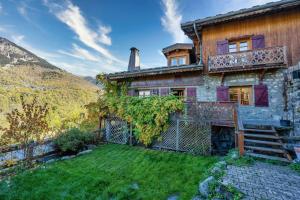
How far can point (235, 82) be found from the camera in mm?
9164

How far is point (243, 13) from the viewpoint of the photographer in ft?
28.0

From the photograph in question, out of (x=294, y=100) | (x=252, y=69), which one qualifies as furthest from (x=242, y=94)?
(x=294, y=100)

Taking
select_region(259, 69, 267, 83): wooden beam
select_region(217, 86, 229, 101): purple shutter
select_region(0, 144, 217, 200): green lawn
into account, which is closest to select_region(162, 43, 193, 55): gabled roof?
select_region(217, 86, 229, 101): purple shutter

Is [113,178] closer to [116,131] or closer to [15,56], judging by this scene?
[116,131]

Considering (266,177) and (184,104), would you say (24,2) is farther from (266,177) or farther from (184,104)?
(266,177)

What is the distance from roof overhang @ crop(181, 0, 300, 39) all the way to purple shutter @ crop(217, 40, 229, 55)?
1231 mm

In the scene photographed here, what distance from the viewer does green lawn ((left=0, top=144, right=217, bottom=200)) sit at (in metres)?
4.14

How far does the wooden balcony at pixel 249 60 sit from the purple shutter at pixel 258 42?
2.34ft

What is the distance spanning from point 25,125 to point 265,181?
733 centimetres

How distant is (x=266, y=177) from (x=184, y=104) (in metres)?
4.64

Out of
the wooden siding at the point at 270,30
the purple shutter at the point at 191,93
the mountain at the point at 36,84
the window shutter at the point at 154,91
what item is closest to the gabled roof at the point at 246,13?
the wooden siding at the point at 270,30

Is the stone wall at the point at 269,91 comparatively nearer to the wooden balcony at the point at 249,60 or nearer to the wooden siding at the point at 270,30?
the wooden balcony at the point at 249,60

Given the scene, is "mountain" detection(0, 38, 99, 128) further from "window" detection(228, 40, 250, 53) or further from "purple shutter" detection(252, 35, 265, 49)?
"purple shutter" detection(252, 35, 265, 49)

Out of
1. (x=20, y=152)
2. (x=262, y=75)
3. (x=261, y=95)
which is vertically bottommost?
(x=20, y=152)
